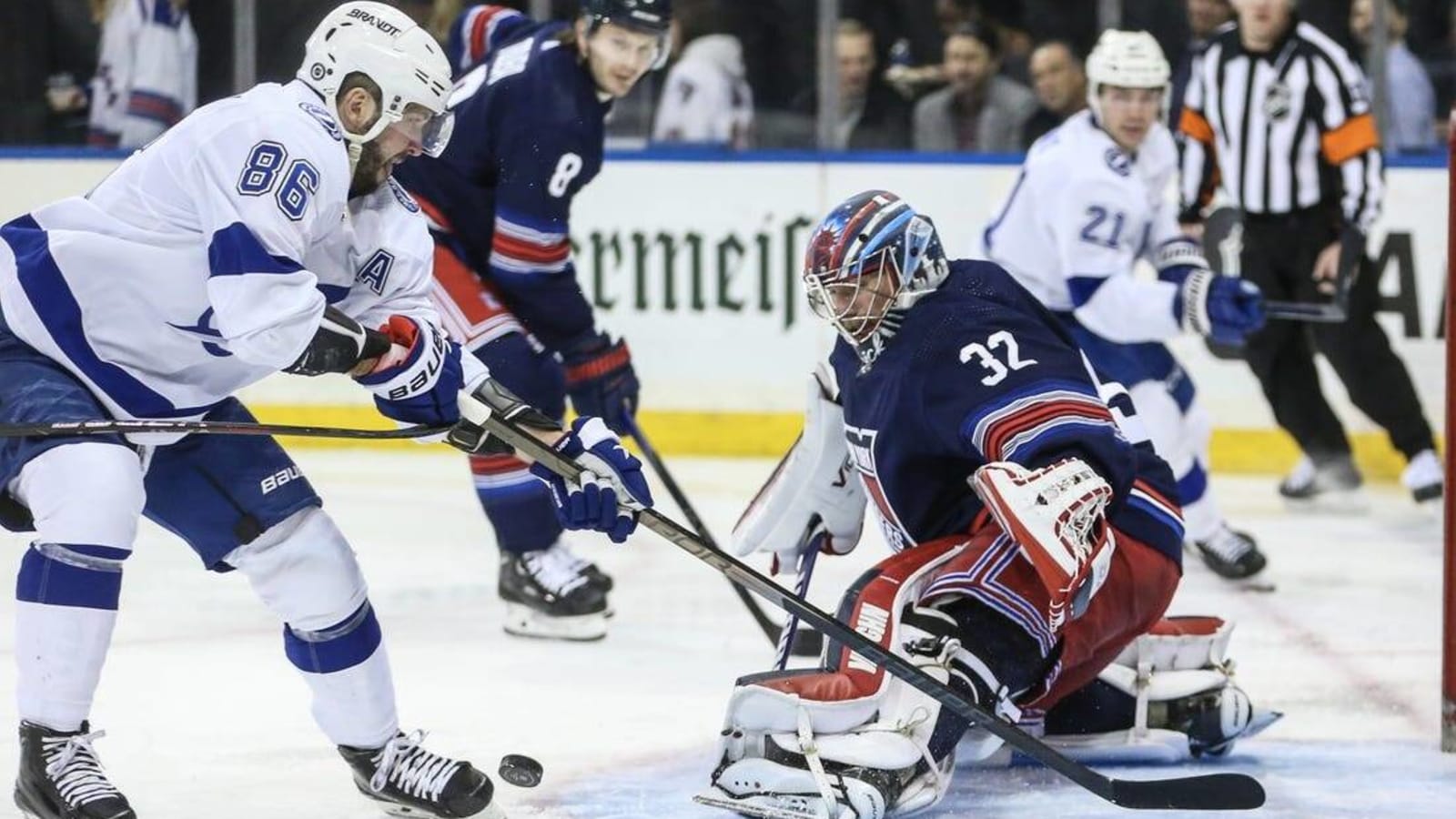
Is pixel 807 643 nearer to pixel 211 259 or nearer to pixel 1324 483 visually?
pixel 211 259

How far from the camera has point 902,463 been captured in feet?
9.80

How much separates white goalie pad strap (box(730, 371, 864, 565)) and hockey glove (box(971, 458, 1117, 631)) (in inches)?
16.7

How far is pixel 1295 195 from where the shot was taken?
18.8ft

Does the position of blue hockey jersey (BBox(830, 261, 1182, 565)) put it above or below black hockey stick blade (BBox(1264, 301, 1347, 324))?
above

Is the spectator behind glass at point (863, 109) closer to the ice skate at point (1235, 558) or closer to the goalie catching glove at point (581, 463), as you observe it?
the ice skate at point (1235, 558)

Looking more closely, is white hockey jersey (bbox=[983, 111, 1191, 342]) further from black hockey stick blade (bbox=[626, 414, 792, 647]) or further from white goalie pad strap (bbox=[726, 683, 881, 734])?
white goalie pad strap (bbox=[726, 683, 881, 734])

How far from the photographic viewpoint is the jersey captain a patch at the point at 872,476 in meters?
3.01

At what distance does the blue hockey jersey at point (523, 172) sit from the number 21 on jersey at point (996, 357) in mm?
1298

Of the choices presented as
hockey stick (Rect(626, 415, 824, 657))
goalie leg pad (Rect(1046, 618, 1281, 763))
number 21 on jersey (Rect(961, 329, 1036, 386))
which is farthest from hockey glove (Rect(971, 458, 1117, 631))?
hockey stick (Rect(626, 415, 824, 657))

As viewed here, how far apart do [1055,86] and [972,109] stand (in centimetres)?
23

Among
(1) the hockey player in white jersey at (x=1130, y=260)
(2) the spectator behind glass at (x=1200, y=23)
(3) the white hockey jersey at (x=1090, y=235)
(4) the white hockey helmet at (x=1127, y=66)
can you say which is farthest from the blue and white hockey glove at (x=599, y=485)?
(2) the spectator behind glass at (x=1200, y=23)

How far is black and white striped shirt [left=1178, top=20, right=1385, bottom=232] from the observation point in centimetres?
562

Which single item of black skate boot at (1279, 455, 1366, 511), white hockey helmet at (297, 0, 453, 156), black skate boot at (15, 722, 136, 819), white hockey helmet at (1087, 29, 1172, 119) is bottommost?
black skate boot at (1279, 455, 1366, 511)

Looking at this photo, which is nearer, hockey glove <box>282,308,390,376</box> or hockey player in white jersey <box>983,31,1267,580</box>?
hockey glove <box>282,308,390,376</box>
